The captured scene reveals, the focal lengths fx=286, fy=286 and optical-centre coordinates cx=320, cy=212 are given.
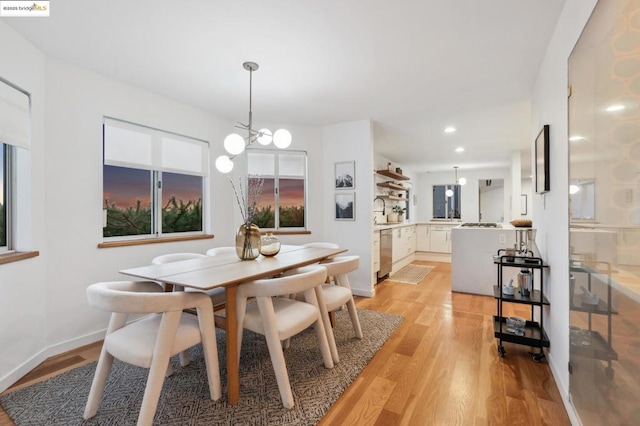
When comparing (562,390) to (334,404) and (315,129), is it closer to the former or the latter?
(334,404)

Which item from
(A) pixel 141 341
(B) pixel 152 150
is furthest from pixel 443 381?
(B) pixel 152 150

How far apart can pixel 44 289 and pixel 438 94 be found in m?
4.22

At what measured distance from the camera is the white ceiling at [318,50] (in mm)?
→ 1884

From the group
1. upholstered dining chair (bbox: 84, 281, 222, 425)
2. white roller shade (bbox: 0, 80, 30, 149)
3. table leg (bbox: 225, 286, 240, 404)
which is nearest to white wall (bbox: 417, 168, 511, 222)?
table leg (bbox: 225, 286, 240, 404)

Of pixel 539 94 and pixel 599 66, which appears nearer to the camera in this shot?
pixel 599 66

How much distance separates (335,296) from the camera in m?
2.50

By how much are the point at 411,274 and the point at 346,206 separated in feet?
7.75

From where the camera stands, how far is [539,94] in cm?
265

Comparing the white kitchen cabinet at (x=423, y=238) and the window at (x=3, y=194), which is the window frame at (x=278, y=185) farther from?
the white kitchen cabinet at (x=423, y=238)

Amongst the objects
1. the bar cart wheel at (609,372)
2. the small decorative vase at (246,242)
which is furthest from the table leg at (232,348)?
the bar cart wheel at (609,372)

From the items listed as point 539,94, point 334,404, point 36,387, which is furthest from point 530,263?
point 36,387

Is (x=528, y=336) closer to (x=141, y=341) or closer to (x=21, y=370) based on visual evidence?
(x=141, y=341)

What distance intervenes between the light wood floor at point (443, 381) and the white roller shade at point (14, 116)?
69.1 inches

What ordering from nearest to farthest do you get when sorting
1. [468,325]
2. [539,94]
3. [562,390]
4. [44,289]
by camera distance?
[562,390] < [44,289] < [539,94] < [468,325]
